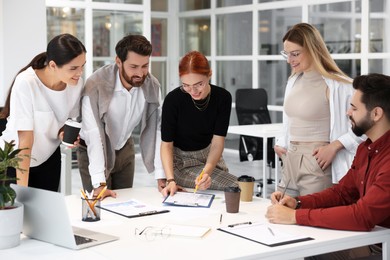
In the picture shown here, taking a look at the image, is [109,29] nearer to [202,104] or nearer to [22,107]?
[202,104]

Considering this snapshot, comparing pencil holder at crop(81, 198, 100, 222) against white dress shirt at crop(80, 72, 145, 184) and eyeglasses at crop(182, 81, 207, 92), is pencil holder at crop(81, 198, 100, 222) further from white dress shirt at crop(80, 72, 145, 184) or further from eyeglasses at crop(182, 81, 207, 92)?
eyeglasses at crop(182, 81, 207, 92)

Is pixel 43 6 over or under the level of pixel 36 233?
over

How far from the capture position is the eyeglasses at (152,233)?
2405mm

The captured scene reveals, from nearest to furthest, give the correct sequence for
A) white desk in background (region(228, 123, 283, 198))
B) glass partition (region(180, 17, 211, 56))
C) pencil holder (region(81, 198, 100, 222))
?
pencil holder (region(81, 198, 100, 222))
white desk in background (region(228, 123, 283, 198))
glass partition (region(180, 17, 211, 56))

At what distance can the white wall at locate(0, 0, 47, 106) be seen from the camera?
18.1 ft

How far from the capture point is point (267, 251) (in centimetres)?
220

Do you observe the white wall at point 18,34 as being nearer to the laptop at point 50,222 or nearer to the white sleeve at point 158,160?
the white sleeve at point 158,160

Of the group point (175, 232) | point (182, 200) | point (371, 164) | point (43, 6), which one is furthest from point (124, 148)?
point (43, 6)

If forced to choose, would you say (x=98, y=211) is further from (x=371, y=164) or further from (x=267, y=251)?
(x=371, y=164)

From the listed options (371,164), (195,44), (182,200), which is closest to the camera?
(371,164)

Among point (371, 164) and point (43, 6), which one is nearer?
point (371, 164)

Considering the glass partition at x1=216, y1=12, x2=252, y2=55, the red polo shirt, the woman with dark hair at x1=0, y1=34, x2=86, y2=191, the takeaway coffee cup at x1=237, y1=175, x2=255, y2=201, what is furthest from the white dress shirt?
the glass partition at x1=216, y1=12, x2=252, y2=55

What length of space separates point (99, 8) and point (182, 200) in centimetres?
719

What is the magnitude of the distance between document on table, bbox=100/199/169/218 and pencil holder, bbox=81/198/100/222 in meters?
0.14
